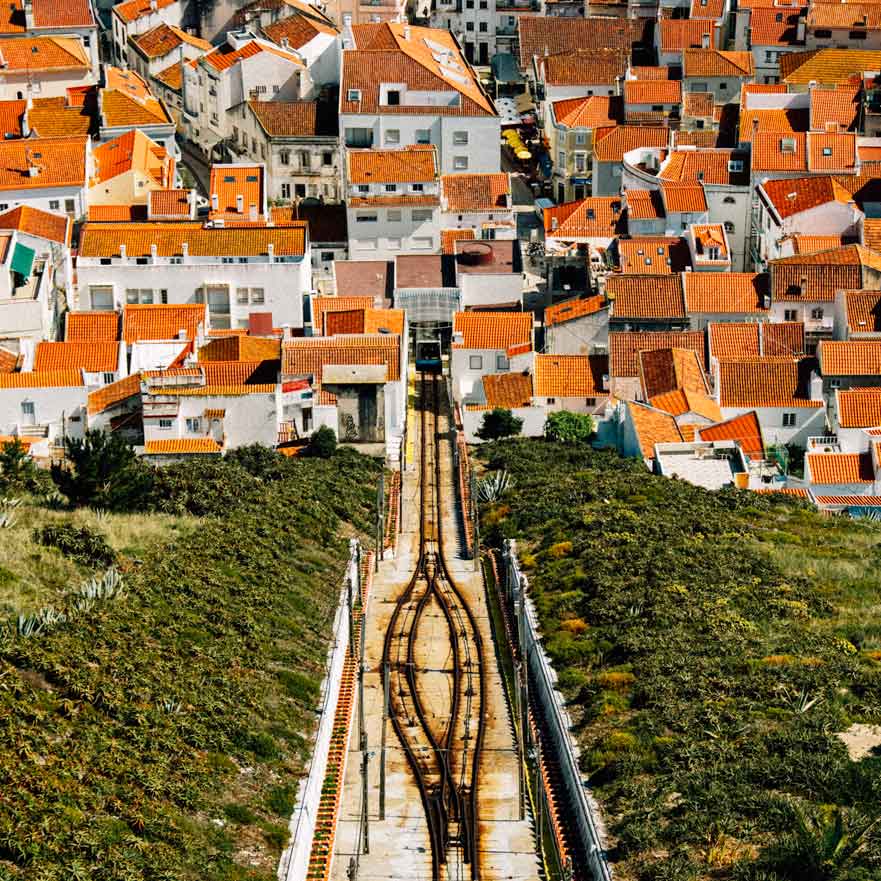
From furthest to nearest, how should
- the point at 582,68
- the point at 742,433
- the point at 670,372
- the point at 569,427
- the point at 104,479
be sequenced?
the point at 582,68
the point at 670,372
the point at 569,427
the point at 742,433
the point at 104,479

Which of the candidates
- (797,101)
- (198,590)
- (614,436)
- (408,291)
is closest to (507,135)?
(797,101)

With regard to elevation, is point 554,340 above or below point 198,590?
above

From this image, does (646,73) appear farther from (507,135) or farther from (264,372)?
(264,372)

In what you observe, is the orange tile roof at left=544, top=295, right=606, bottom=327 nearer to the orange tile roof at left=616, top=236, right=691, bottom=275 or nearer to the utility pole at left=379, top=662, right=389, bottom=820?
the orange tile roof at left=616, top=236, right=691, bottom=275

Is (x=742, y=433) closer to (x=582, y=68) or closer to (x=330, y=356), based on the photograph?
(x=330, y=356)

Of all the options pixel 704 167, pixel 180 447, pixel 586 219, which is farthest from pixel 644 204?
pixel 180 447

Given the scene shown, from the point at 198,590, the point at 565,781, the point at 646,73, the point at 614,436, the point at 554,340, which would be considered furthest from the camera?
the point at 646,73
